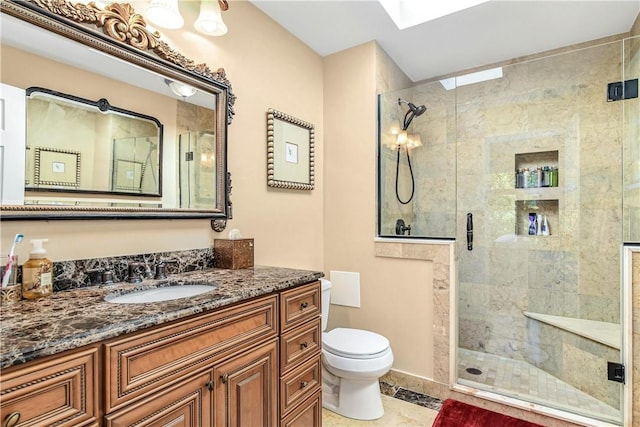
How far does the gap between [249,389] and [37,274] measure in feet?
2.68

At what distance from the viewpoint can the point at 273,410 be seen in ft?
4.45

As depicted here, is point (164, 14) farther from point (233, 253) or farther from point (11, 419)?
point (11, 419)

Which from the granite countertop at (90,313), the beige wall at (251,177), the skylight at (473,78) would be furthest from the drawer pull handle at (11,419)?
the skylight at (473,78)

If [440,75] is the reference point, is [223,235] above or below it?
below

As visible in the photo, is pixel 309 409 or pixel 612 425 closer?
pixel 309 409

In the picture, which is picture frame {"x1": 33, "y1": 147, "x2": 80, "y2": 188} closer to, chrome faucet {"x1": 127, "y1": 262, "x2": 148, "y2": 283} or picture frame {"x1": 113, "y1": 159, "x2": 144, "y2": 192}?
picture frame {"x1": 113, "y1": 159, "x2": 144, "y2": 192}

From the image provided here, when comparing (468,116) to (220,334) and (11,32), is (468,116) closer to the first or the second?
(220,334)

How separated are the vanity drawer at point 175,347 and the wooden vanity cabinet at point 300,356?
141 mm

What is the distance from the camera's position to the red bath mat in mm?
1871

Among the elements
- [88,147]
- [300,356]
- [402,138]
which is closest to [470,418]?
[300,356]

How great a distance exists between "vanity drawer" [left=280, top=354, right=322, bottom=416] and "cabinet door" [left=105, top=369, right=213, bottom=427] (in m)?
0.39

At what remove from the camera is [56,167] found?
124 centimetres

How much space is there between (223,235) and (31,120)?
3.15ft

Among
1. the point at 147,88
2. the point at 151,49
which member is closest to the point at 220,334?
the point at 147,88
